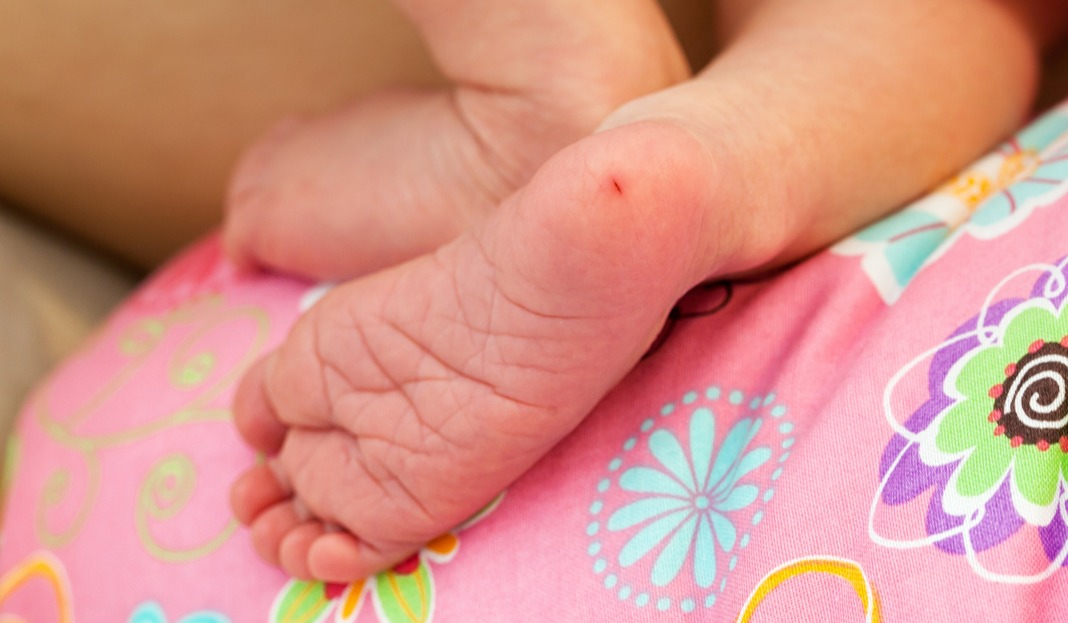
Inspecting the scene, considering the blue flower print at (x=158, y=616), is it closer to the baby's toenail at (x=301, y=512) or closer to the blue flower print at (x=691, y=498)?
the baby's toenail at (x=301, y=512)

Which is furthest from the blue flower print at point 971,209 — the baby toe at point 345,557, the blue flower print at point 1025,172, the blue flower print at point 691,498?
the baby toe at point 345,557

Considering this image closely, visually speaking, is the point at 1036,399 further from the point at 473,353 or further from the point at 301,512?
the point at 301,512

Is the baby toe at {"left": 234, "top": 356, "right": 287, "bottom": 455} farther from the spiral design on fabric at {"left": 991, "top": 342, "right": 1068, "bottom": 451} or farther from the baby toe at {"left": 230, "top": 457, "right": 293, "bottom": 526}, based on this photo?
the spiral design on fabric at {"left": 991, "top": 342, "right": 1068, "bottom": 451}

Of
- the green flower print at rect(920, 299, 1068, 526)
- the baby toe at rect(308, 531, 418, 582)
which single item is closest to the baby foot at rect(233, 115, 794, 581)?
the baby toe at rect(308, 531, 418, 582)

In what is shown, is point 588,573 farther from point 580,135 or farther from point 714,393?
point 580,135

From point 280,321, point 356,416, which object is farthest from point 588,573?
point 280,321

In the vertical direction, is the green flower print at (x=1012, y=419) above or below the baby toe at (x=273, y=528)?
below

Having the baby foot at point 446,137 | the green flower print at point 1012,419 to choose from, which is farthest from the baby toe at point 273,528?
the green flower print at point 1012,419

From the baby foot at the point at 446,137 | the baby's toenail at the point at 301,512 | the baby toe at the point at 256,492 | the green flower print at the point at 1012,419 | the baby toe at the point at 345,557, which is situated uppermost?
the baby foot at the point at 446,137

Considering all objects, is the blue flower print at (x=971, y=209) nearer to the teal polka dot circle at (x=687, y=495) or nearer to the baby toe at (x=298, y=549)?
the teal polka dot circle at (x=687, y=495)

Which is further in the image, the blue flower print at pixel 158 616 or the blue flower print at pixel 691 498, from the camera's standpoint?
the blue flower print at pixel 158 616
